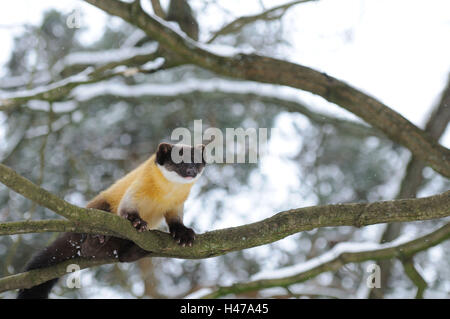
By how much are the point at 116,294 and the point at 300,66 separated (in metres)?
4.83

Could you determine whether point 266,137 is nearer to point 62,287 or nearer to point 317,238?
point 317,238

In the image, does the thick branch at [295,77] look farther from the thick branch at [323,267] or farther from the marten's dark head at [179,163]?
the marten's dark head at [179,163]

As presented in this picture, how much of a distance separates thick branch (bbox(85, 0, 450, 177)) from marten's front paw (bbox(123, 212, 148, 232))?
7.25 ft

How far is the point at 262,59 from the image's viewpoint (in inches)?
229

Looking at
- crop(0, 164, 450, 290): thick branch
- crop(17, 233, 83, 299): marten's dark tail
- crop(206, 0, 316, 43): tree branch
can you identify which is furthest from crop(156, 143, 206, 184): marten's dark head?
crop(206, 0, 316, 43): tree branch

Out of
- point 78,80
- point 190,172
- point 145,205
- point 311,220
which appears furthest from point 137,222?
point 78,80

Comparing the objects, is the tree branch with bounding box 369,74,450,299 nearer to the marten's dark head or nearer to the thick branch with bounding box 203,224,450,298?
the thick branch with bounding box 203,224,450,298

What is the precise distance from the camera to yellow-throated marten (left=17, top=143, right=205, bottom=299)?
425cm

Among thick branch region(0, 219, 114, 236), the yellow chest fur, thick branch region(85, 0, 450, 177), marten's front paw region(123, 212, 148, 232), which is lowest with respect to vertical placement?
thick branch region(0, 219, 114, 236)

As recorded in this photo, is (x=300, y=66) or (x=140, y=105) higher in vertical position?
(x=140, y=105)

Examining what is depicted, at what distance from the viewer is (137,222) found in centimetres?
406

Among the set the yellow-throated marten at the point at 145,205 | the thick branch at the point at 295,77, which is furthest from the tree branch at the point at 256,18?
the yellow-throated marten at the point at 145,205

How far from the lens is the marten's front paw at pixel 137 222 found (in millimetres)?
3958

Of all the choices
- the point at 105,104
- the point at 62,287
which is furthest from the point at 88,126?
the point at 62,287
